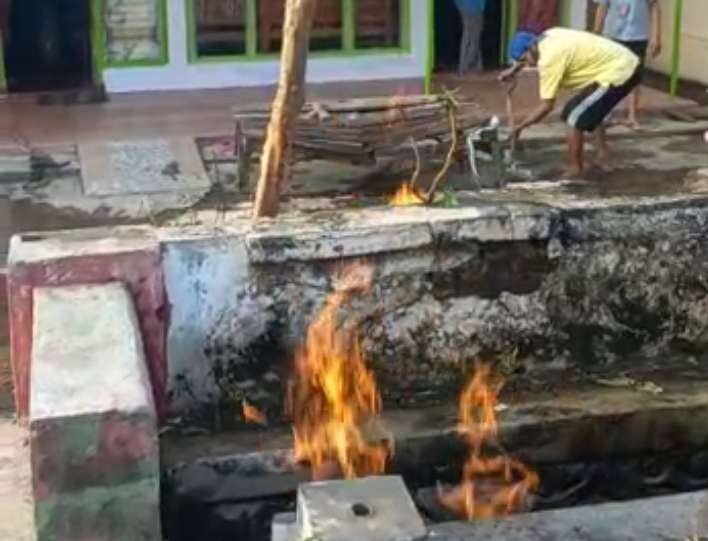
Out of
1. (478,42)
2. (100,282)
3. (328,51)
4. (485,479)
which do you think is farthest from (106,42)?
(485,479)

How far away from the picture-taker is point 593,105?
1073 cm

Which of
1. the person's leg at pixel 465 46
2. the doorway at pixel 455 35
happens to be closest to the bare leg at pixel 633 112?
the person's leg at pixel 465 46

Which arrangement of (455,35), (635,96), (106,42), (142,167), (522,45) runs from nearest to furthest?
(522,45), (142,167), (635,96), (106,42), (455,35)

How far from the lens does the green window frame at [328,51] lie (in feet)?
48.4

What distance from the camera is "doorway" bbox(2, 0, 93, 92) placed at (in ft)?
51.0

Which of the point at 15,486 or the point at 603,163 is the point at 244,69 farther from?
the point at 15,486

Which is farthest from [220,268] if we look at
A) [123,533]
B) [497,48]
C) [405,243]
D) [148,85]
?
[497,48]

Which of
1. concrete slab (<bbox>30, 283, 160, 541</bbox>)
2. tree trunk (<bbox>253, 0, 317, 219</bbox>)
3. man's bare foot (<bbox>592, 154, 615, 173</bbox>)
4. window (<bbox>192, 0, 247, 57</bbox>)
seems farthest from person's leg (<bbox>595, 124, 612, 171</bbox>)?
concrete slab (<bbox>30, 283, 160, 541</bbox>)

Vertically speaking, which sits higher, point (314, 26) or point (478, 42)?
point (314, 26)

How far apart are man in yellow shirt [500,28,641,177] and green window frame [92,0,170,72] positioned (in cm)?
498

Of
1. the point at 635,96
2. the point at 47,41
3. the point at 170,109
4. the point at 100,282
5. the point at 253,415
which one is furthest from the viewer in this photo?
the point at 47,41

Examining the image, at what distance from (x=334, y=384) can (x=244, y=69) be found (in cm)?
953

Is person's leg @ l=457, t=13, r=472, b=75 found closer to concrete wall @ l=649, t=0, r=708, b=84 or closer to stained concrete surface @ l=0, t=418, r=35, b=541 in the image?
concrete wall @ l=649, t=0, r=708, b=84

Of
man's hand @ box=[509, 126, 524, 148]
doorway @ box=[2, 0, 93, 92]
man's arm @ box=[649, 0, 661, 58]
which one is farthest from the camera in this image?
doorway @ box=[2, 0, 93, 92]
